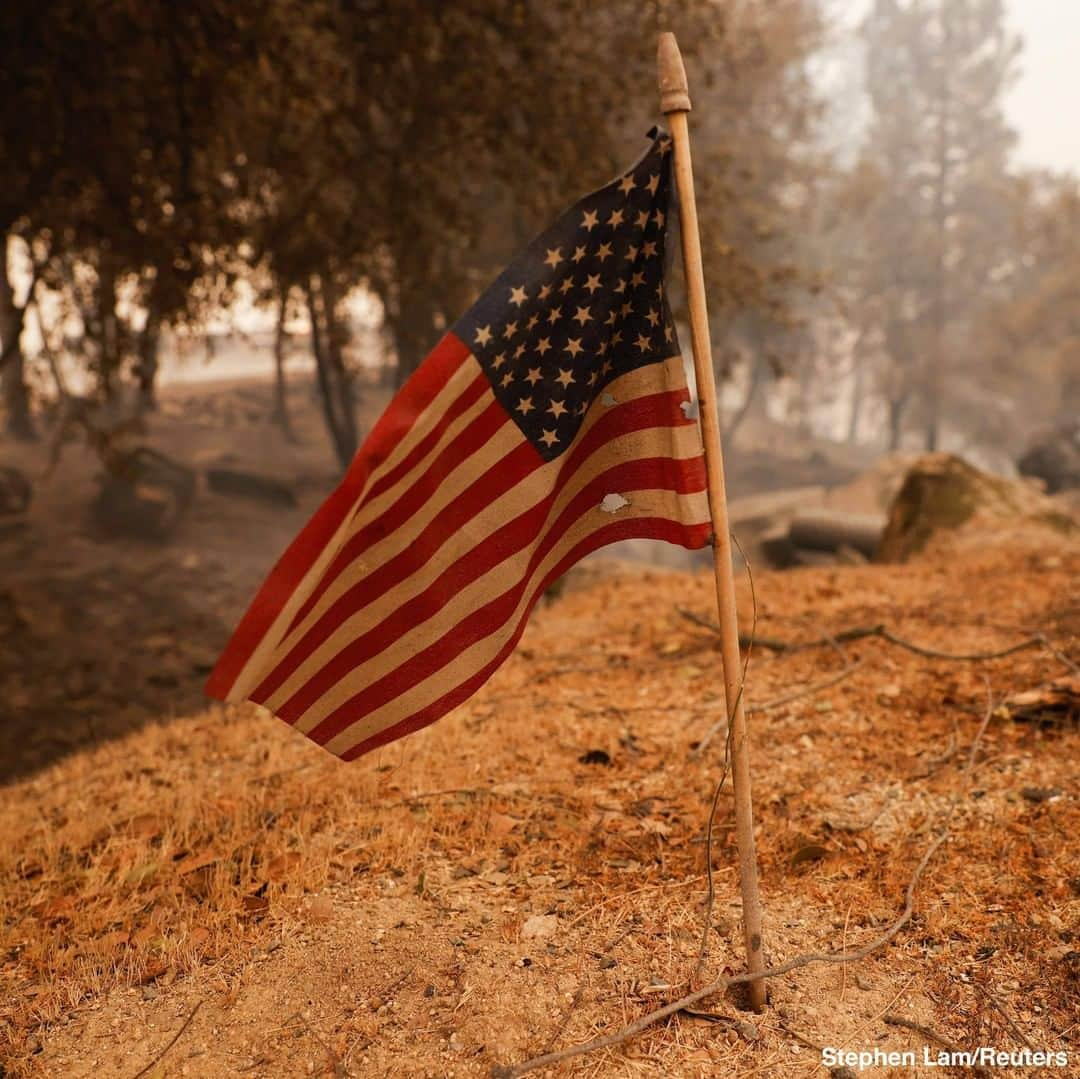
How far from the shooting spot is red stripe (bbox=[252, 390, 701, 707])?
2.68 metres

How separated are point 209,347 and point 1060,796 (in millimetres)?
14095

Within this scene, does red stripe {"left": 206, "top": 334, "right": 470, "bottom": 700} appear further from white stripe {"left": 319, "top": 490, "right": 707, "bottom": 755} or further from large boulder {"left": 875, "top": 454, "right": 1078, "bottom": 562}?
large boulder {"left": 875, "top": 454, "right": 1078, "bottom": 562}

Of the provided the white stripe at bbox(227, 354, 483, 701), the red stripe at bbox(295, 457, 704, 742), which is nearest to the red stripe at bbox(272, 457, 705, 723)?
the red stripe at bbox(295, 457, 704, 742)

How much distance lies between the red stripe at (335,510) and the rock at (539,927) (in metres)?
1.31

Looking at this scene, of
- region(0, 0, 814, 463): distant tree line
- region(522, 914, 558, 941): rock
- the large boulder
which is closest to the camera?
region(522, 914, 558, 941): rock

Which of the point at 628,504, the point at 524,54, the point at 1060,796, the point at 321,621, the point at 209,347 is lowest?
the point at 1060,796

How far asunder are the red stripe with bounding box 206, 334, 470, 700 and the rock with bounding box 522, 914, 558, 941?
1.31 m

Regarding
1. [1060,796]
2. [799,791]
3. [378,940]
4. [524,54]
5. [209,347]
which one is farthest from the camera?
[209,347]

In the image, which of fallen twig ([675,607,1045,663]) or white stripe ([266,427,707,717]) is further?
fallen twig ([675,607,1045,663])

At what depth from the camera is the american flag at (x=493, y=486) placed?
8.48 ft

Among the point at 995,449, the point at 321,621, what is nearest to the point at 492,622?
the point at 321,621

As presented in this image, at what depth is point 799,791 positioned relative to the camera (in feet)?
13.0

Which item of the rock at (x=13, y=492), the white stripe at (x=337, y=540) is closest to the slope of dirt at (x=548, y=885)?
the white stripe at (x=337, y=540)

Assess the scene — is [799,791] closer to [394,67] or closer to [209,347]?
[394,67]
